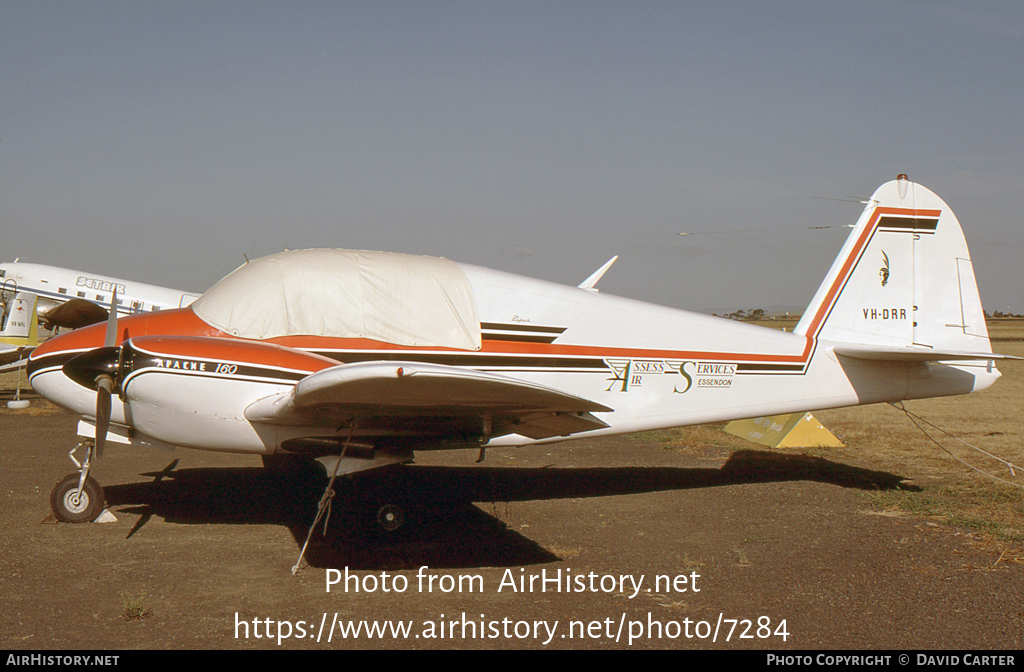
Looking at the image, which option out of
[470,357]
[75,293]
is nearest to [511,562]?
[470,357]

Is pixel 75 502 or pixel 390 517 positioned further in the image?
pixel 75 502

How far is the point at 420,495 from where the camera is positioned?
7660 mm

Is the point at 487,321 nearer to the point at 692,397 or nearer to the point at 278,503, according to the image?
the point at 692,397

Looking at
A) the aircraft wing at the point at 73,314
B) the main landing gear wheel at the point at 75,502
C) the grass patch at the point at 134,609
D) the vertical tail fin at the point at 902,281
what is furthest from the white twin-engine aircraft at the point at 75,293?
the vertical tail fin at the point at 902,281

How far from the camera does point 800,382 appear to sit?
7.46 meters

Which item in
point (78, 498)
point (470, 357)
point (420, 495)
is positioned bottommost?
point (420, 495)

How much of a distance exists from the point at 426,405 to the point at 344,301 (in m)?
1.64

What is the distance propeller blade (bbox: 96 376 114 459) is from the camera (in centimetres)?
568

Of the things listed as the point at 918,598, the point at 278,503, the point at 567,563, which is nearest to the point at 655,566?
the point at 567,563

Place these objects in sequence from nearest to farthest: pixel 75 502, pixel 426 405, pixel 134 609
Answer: pixel 134 609
pixel 426 405
pixel 75 502

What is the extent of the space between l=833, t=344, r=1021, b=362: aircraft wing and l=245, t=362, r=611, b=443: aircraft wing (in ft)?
9.67

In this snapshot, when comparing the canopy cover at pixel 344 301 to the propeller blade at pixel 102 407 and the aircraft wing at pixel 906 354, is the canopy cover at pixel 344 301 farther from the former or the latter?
the aircraft wing at pixel 906 354

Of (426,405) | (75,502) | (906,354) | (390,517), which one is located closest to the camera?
(426,405)

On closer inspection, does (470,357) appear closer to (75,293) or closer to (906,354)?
(906,354)
